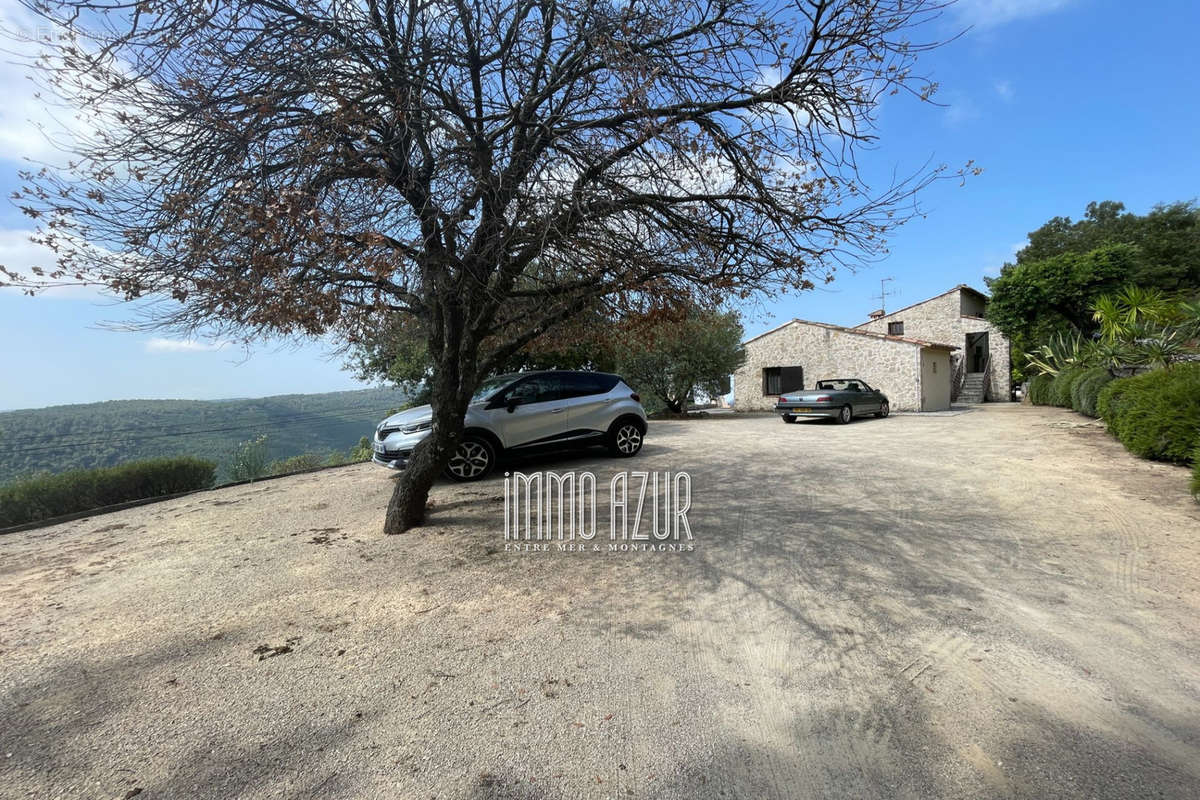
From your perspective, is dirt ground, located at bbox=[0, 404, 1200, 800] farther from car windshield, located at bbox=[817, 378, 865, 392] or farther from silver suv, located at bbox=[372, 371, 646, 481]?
car windshield, located at bbox=[817, 378, 865, 392]

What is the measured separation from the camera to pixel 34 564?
4496 mm

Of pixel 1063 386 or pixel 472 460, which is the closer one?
pixel 472 460

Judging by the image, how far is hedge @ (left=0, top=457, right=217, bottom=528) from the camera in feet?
21.4

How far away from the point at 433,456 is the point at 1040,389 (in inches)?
962

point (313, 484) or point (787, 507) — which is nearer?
point (787, 507)

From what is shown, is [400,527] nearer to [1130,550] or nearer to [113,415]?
[1130,550]

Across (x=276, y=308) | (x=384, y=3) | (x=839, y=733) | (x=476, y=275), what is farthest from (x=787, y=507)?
(x=384, y=3)

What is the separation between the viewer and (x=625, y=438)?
8852 mm

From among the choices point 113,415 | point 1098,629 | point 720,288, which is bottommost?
point 1098,629

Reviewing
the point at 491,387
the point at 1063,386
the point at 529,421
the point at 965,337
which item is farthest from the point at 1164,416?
the point at 965,337

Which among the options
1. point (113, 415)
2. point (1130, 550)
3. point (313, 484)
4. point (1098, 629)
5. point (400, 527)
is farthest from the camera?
point (113, 415)

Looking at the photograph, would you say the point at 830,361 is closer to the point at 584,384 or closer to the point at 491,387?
the point at 584,384

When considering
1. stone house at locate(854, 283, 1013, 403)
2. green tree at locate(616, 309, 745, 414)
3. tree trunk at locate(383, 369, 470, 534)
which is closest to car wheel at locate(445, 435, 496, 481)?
tree trunk at locate(383, 369, 470, 534)

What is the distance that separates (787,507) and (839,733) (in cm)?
357
